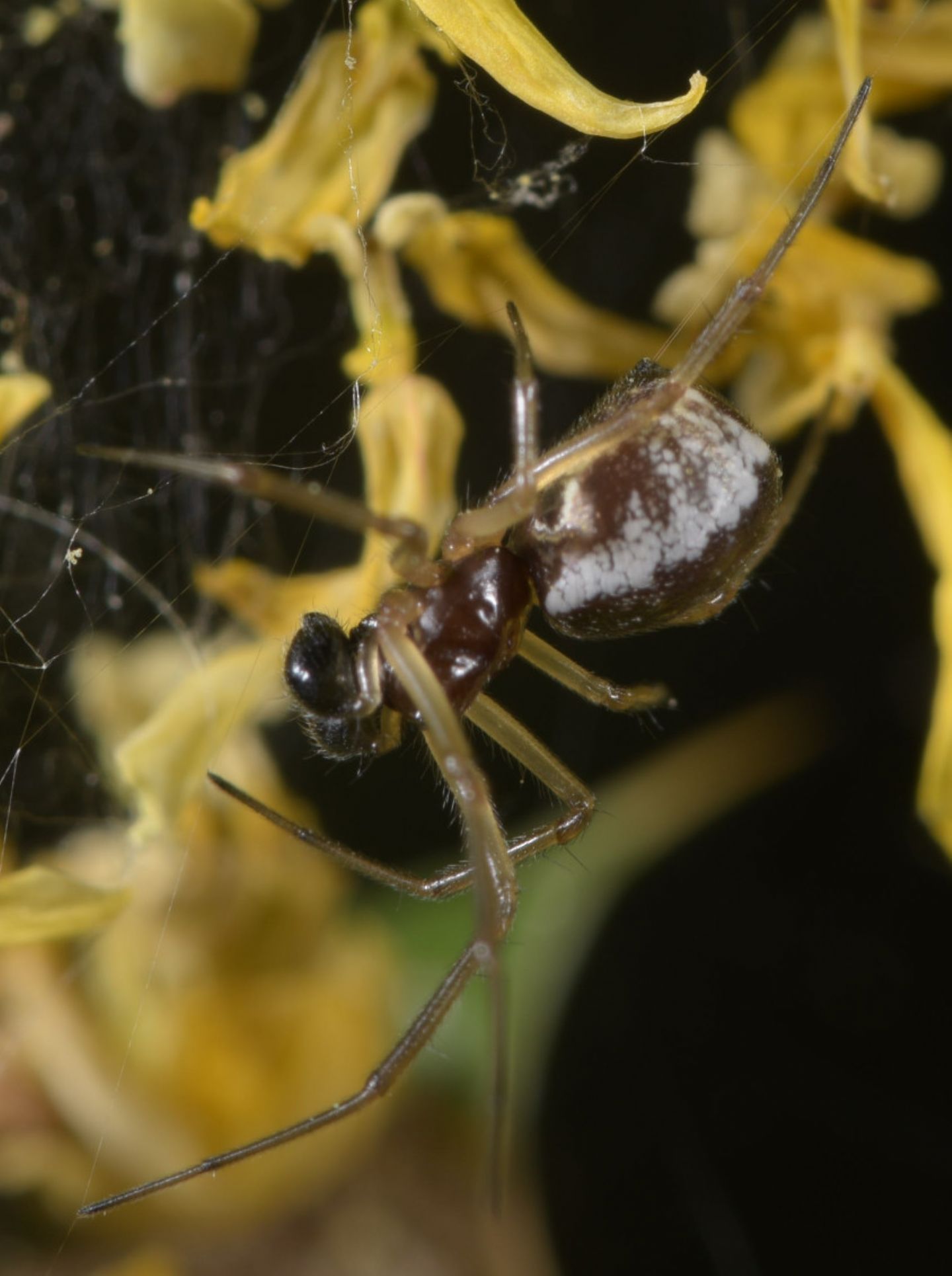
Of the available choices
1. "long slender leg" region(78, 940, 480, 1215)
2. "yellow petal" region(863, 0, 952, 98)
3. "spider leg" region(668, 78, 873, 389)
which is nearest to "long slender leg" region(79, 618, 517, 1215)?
"long slender leg" region(78, 940, 480, 1215)

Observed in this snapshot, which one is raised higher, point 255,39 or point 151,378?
point 255,39

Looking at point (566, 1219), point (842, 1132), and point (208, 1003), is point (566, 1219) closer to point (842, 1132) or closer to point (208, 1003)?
point (842, 1132)

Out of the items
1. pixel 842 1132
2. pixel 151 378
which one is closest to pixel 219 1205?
pixel 151 378

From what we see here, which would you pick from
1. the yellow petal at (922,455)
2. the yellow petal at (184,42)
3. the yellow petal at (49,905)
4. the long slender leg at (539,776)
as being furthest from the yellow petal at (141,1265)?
the yellow petal at (184,42)

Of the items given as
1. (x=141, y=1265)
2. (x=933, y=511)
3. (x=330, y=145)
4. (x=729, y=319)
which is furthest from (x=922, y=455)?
(x=141, y=1265)

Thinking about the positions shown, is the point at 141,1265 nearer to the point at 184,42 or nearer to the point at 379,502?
the point at 379,502
